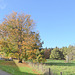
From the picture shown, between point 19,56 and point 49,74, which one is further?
point 19,56

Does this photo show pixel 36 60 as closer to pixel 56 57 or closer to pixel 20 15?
pixel 20 15

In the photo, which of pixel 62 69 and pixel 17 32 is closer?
pixel 62 69

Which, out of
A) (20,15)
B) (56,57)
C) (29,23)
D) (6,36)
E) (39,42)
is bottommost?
(56,57)

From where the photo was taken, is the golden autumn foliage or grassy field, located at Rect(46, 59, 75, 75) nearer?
grassy field, located at Rect(46, 59, 75, 75)

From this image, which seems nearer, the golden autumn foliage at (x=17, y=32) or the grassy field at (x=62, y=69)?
the grassy field at (x=62, y=69)

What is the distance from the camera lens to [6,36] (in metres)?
26.8

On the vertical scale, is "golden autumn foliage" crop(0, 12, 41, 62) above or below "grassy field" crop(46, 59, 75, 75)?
above

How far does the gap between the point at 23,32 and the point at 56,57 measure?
36.1 metres

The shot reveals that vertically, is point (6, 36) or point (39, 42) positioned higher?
point (6, 36)

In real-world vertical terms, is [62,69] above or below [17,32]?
below

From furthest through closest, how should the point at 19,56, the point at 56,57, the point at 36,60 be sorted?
1. the point at 56,57
2. the point at 19,56
3. the point at 36,60

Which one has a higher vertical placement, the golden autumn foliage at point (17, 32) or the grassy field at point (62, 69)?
the golden autumn foliage at point (17, 32)

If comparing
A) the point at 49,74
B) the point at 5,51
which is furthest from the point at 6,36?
the point at 49,74

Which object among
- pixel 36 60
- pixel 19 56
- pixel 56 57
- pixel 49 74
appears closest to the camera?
pixel 49 74
